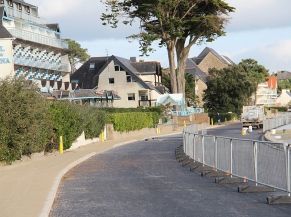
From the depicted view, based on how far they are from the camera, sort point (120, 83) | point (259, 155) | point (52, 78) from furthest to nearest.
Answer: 1. point (120, 83)
2. point (52, 78)
3. point (259, 155)

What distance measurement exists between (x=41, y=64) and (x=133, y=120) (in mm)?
19090

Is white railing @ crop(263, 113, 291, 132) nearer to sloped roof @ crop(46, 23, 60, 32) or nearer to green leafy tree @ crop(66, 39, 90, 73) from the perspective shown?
sloped roof @ crop(46, 23, 60, 32)

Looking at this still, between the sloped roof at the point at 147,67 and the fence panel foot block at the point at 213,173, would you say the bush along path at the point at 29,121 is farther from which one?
the sloped roof at the point at 147,67

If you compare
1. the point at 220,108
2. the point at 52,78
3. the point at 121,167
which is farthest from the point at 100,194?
the point at 220,108

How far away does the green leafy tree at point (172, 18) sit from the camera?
2899 inches

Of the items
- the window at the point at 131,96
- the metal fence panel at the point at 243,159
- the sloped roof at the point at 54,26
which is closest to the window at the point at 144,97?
the window at the point at 131,96

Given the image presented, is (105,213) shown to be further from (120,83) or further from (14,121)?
(120,83)

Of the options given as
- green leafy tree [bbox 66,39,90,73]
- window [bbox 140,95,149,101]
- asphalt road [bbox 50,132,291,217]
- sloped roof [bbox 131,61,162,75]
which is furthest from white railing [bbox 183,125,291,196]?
green leafy tree [bbox 66,39,90,73]

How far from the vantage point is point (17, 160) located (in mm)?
28203

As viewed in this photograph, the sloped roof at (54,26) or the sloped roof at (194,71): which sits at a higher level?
the sloped roof at (54,26)

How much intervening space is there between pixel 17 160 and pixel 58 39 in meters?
62.5

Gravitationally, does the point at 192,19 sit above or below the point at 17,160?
above

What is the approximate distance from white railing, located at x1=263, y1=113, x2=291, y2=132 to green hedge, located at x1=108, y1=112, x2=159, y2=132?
12.6 m

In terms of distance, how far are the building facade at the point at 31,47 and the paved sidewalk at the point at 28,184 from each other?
36.4 meters
